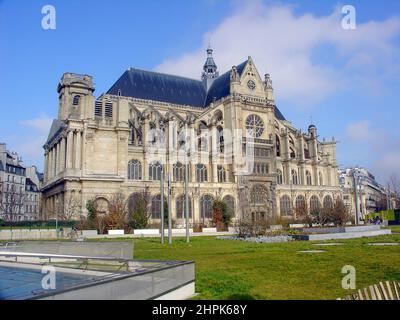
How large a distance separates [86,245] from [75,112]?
36.0 m

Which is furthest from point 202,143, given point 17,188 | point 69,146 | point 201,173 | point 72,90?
point 17,188

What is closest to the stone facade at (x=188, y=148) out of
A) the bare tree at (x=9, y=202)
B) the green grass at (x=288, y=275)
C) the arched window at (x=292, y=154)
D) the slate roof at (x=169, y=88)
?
the slate roof at (x=169, y=88)

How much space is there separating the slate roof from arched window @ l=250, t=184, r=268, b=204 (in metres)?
15.9

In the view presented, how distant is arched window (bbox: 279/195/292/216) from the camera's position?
191 feet

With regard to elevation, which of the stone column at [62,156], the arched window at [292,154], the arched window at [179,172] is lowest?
the arched window at [179,172]

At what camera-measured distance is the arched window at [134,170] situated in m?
49.8

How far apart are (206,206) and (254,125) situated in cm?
1631

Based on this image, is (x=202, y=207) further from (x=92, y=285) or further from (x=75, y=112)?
(x=92, y=285)

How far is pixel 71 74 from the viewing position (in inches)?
2034

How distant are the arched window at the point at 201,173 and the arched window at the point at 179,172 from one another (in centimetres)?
225

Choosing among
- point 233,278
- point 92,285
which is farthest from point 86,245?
point 92,285

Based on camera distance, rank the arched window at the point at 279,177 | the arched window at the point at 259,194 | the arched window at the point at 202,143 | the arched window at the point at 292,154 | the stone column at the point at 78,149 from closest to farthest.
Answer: the stone column at the point at 78,149 < the arched window at the point at 259,194 < the arched window at the point at 202,143 < the arched window at the point at 279,177 < the arched window at the point at 292,154

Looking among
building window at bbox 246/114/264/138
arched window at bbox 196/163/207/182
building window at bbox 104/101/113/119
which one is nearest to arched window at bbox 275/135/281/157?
building window at bbox 246/114/264/138

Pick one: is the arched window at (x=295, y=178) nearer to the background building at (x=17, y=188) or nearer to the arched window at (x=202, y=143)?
the arched window at (x=202, y=143)
